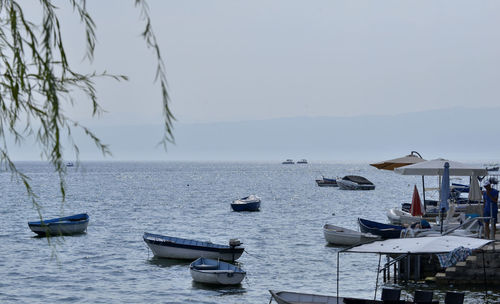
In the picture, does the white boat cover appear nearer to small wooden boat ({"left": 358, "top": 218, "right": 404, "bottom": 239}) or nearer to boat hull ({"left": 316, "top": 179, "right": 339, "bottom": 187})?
small wooden boat ({"left": 358, "top": 218, "right": 404, "bottom": 239})

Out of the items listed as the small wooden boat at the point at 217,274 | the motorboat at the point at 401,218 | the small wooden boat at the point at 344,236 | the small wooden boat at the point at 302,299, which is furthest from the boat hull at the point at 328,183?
the small wooden boat at the point at 302,299

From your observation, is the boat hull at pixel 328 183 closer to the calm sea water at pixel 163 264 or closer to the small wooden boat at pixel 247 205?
the small wooden boat at pixel 247 205

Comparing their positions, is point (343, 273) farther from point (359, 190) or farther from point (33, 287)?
point (359, 190)

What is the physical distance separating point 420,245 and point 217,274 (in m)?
11.6

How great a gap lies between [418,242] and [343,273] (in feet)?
43.8

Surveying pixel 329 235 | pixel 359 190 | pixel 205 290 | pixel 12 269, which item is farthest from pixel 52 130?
pixel 359 190

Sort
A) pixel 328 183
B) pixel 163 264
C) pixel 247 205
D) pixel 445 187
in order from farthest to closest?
1. pixel 328 183
2. pixel 247 205
3. pixel 163 264
4. pixel 445 187

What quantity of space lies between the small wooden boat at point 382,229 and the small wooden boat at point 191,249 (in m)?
7.15

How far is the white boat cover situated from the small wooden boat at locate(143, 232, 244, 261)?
1587 cm

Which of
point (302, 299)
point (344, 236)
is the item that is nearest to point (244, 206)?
point (344, 236)

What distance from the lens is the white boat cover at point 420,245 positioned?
16973mm

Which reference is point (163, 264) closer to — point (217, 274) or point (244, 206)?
point (217, 274)

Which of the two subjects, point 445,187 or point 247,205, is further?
point 247,205

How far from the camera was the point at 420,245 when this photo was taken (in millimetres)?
17453
